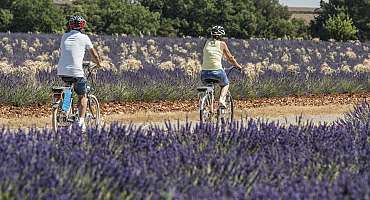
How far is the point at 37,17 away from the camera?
4641 centimetres

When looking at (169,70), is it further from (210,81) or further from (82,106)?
(82,106)

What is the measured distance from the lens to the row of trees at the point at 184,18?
151ft

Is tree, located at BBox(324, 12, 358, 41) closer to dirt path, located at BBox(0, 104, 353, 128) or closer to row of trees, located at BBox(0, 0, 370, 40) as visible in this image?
row of trees, located at BBox(0, 0, 370, 40)

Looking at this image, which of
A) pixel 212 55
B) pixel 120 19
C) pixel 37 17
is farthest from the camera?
pixel 37 17

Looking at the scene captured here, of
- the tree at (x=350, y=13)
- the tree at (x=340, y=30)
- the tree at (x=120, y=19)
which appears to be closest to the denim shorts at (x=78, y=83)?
the tree at (x=120, y=19)

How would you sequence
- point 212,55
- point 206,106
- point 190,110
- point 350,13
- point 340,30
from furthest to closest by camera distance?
→ point 350,13 → point 340,30 → point 190,110 → point 206,106 → point 212,55

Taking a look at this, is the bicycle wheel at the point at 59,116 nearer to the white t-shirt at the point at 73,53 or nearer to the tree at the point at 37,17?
the white t-shirt at the point at 73,53

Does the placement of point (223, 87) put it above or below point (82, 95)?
below

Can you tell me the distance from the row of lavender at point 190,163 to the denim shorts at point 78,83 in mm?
3430

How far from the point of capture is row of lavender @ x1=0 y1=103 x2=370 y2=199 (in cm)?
449

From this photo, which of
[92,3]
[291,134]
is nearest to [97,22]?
[92,3]

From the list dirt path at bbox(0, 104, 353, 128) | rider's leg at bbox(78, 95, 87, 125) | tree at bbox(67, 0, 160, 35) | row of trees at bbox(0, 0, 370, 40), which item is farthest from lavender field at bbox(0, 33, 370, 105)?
row of trees at bbox(0, 0, 370, 40)

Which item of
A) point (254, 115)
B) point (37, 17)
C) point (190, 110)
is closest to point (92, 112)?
point (254, 115)

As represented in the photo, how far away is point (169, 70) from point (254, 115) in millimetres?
3997
